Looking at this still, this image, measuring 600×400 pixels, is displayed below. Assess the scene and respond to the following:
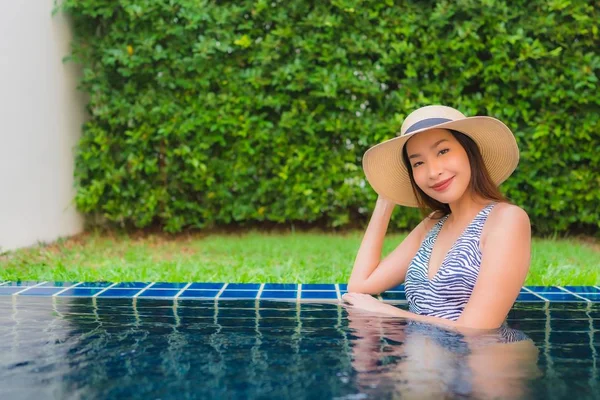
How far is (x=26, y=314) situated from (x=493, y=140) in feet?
6.78

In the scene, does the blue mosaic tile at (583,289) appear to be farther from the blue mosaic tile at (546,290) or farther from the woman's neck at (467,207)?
the woman's neck at (467,207)

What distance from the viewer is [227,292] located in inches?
137

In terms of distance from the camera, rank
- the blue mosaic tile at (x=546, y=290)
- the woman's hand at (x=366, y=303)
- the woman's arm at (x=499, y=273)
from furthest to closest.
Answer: the blue mosaic tile at (x=546, y=290) < the woman's hand at (x=366, y=303) < the woman's arm at (x=499, y=273)

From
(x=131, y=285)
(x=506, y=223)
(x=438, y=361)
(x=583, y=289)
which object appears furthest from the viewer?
(x=131, y=285)

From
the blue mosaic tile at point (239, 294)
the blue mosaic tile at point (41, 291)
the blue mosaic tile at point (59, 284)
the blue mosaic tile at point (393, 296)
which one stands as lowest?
the blue mosaic tile at point (393, 296)

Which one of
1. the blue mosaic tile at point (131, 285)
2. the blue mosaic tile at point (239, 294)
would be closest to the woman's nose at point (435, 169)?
the blue mosaic tile at point (239, 294)

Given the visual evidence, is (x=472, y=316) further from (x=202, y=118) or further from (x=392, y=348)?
(x=202, y=118)

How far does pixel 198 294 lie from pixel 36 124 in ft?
12.1

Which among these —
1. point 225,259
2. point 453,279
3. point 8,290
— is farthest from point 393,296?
point 225,259

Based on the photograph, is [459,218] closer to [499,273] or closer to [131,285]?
[499,273]

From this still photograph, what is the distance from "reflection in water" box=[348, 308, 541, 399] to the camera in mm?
1812

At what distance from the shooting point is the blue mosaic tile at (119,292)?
3.41m

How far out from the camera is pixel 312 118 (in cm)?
679

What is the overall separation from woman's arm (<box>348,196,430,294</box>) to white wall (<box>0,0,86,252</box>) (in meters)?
3.77
